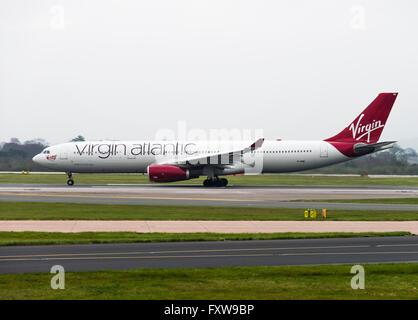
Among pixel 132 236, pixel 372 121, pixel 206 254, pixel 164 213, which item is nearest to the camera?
pixel 206 254

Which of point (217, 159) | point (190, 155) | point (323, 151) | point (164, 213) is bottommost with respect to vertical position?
point (164, 213)

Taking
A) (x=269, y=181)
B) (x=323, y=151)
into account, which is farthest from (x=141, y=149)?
(x=269, y=181)

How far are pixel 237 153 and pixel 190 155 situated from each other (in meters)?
4.74

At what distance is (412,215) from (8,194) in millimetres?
29724

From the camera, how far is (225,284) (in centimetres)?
1338

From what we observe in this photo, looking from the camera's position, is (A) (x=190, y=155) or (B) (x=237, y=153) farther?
(A) (x=190, y=155)

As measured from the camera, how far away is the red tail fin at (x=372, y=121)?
A: 169ft

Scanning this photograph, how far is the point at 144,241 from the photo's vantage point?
20.9 metres

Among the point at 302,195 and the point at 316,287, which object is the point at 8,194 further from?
the point at 316,287

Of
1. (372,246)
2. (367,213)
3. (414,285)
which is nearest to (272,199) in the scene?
(367,213)

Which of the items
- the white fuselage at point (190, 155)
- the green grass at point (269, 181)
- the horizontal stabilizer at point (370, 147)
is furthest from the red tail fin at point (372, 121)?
the green grass at point (269, 181)

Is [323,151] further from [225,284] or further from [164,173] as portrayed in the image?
[225,284]

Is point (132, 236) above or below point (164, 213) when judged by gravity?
below

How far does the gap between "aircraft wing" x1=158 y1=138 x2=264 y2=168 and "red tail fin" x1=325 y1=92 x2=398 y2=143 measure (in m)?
9.15
